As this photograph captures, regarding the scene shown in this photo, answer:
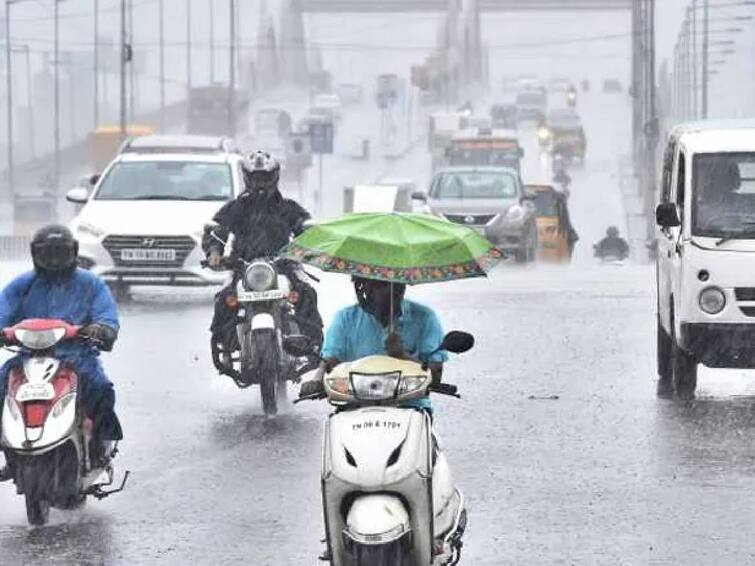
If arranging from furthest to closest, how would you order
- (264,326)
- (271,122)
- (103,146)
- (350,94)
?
(350,94)
(271,122)
(103,146)
(264,326)

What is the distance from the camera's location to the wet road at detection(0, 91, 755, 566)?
10.3 metres

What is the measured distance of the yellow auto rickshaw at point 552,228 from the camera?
47.3m

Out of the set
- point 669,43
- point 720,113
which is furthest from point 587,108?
point 720,113

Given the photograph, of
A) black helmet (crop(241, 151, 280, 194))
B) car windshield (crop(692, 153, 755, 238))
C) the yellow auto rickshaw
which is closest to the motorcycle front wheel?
black helmet (crop(241, 151, 280, 194))

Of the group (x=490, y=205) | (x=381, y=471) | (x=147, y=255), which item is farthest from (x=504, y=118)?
(x=381, y=471)

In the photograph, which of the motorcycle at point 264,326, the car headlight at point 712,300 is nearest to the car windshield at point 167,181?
the motorcycle at point 264,326

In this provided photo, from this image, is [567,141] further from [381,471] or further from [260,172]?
[381,471]

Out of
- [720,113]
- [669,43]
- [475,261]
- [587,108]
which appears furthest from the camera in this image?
[669,43]

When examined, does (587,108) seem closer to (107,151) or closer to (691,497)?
(107,151)

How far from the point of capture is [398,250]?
8.76 metres

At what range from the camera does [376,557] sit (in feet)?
26.3

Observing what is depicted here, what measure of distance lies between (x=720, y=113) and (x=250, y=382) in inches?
4324

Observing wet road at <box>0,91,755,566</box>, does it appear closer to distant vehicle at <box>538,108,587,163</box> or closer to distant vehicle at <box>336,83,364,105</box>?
distant vehicle at <box>538,108,587,163</box>

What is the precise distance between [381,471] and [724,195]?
339 inches
